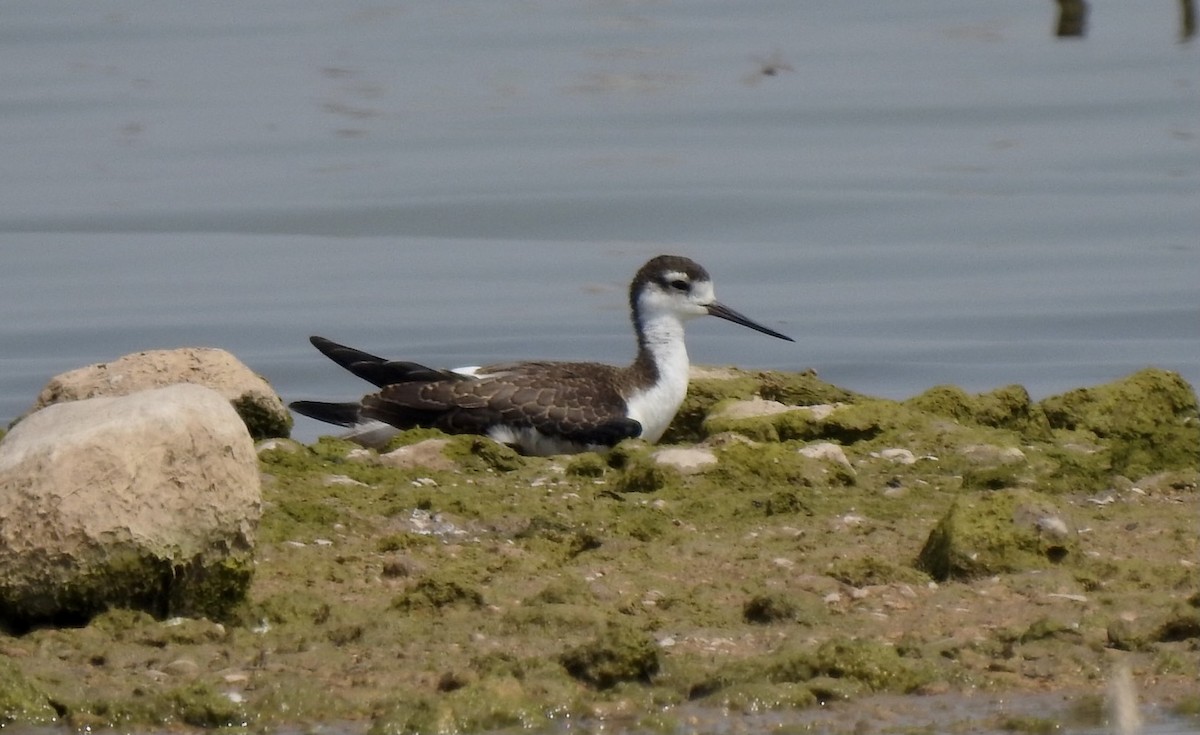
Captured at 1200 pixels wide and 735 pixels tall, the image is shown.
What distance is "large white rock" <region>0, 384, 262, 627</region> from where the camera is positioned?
18.9 ft

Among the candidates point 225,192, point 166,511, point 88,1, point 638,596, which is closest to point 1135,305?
point 225,192

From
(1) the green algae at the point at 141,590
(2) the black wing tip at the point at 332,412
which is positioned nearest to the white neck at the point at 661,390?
(2) the black wing tip at the point at 332,412

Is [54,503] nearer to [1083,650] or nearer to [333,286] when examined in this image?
[1083,650]

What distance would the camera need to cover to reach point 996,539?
253 inches

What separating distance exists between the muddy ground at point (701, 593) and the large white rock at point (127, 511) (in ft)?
0.31

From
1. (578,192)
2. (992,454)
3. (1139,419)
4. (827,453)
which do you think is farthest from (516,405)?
(578,192)

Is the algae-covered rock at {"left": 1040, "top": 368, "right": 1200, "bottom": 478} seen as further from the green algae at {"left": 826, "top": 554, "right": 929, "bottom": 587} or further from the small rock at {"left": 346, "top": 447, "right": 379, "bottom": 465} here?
the small rock at {"left": 346, "top": 447, "right": 379, "bottom": 465}

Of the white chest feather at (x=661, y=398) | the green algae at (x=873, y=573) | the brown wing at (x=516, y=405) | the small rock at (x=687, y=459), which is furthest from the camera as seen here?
the white chest feather at (x=661, y=398)

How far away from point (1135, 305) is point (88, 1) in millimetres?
13246

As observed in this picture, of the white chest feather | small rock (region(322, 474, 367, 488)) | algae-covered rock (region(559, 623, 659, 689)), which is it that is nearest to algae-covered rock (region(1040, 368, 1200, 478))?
the white chest feather

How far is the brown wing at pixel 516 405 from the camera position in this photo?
357 inches

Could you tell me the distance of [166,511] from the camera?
5848 mm

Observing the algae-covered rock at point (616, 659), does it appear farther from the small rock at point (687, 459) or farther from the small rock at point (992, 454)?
the small rock at point (992, 454)

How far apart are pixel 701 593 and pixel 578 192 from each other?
1082cm
